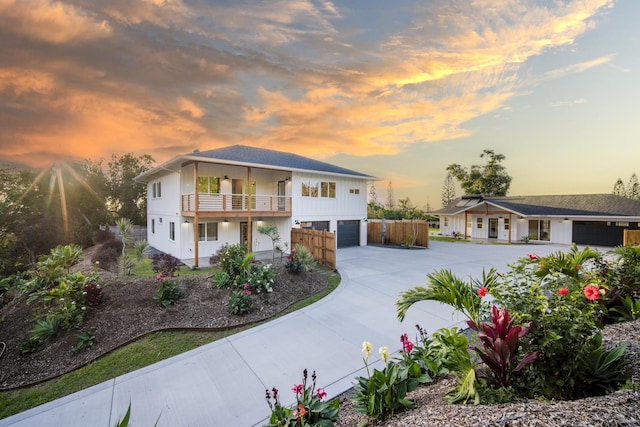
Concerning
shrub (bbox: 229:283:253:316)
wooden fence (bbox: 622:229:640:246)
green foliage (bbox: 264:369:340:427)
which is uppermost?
wooden fence (bbox: 622:229:640:246)

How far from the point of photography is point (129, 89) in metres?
10.0

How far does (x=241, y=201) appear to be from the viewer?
1567cm

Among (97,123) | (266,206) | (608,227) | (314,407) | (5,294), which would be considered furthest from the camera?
(608,227)

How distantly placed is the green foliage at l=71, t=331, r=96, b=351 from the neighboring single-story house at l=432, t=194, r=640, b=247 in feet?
91.0

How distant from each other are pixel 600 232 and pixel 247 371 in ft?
94.4

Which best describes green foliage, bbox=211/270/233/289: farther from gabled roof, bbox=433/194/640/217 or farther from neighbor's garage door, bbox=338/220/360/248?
gabled roof, bbox=433/194/640/217

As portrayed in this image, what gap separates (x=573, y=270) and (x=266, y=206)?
1413 cm

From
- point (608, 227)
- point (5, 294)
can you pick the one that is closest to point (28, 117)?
point (5, 294)

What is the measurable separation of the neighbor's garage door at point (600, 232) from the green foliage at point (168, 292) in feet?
95.2

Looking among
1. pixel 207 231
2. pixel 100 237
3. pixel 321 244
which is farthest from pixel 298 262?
pixel 100 237

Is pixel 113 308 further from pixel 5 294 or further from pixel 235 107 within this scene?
pixel 235 107

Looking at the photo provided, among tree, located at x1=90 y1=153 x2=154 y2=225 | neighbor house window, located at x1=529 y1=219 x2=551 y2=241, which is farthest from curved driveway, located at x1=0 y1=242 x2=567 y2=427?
tree, located at x1=90 y1=153 x2=154 y2=225

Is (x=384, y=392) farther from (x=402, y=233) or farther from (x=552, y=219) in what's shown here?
(x=552, y=219)

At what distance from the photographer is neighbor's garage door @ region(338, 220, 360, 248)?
18.7 metres
